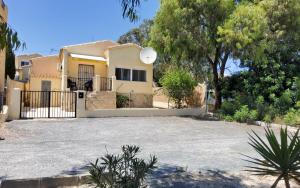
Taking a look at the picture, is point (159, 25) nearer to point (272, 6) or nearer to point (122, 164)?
point (272, 6)

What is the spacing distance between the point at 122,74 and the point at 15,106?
35.6ft

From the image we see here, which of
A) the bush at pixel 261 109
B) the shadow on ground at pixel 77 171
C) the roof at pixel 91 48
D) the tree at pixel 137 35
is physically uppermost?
the tree at pixel 137 35

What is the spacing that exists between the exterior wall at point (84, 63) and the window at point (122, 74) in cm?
119

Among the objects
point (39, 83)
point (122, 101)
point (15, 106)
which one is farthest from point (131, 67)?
point (15, 106)

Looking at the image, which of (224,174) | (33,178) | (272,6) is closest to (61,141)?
(33,178)

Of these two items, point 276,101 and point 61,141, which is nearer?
point 61,141

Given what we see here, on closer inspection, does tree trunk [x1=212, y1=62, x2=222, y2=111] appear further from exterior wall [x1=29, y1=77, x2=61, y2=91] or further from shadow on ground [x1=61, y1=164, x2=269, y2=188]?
shadow on ground [x1=61, y1=164, x2=269, y2=188]

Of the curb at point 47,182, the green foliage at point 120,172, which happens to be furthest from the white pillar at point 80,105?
the green foliage at point 120,172

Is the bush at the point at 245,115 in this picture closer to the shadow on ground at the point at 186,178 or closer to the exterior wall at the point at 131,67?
the exterior wall at the point at 131,67

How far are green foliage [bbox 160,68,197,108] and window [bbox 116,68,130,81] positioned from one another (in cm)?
486

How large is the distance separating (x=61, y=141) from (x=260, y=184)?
746 cm

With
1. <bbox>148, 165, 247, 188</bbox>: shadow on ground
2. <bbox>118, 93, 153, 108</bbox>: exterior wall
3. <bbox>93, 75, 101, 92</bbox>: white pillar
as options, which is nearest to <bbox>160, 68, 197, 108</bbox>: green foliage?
<bbox>118, 93, 153, 108</bbox>: exterior wall

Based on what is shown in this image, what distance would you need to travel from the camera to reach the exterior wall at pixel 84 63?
24953 mm

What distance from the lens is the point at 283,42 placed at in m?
20.6
